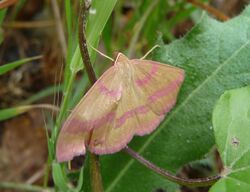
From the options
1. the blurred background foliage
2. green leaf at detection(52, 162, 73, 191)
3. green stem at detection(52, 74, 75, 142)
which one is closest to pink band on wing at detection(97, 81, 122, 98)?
green stem at detection(52, 74, 75, 142)

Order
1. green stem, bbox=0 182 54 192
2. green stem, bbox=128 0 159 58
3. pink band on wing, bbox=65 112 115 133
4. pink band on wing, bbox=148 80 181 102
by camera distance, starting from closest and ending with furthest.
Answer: pink band on wing, bbox=65 112 115 133, pink band on wing, bbox=148 80 181 102, green stem, bbox=0 182 54 192, green stem, bbox=128 0 159 58

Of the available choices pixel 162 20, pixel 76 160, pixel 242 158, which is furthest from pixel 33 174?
pixel 242 158

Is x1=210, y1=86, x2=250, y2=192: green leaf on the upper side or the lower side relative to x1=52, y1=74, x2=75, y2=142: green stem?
lower

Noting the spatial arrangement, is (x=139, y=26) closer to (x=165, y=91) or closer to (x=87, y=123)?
(x=165, y=91)

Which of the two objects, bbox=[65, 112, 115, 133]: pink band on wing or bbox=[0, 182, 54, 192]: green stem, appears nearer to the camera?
bbox=[65, 112, 115, 133]: pink band on wing

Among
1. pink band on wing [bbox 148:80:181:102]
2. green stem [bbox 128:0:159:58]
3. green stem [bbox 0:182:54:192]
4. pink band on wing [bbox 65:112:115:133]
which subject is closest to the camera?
pink band on wing [bbox 65:112:115:133]

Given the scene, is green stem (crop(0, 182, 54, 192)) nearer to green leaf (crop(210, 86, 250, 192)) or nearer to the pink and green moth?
the pink and green moth

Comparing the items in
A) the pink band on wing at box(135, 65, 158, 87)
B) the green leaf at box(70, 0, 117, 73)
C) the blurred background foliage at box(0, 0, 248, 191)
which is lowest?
the blurred background foliage at box(0, 0, 248, 191)

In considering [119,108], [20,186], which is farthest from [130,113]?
[20,186]
